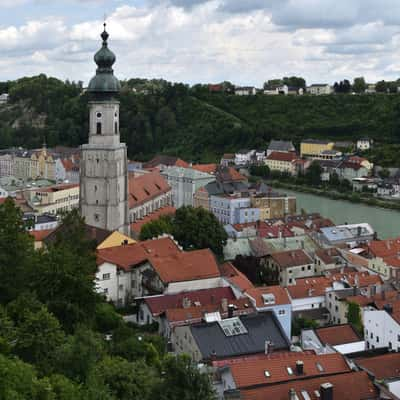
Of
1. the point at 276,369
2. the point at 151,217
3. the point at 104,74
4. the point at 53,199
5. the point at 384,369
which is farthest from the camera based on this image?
the point at 53,199

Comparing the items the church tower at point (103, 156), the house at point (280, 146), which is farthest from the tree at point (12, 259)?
the house at point (280, 146)

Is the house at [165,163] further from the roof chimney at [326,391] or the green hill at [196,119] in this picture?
the roof chimney at [326,391]

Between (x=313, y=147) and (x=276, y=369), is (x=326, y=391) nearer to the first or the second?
(x=276, y=369)

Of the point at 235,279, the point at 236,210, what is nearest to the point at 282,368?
the point at 235,279

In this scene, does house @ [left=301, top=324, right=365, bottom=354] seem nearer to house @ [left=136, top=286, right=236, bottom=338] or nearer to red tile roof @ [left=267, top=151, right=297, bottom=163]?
house @ [left=136, top=286, right=236, bottom=338]

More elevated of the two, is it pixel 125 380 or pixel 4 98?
pixel 4 98

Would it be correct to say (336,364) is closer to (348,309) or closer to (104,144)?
(348,309)

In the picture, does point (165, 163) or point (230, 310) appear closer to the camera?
point (230, 310)

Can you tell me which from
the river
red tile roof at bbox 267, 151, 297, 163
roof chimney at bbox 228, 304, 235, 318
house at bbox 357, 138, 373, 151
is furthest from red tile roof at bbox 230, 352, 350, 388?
house at bbox 357, 138, 373, 151
